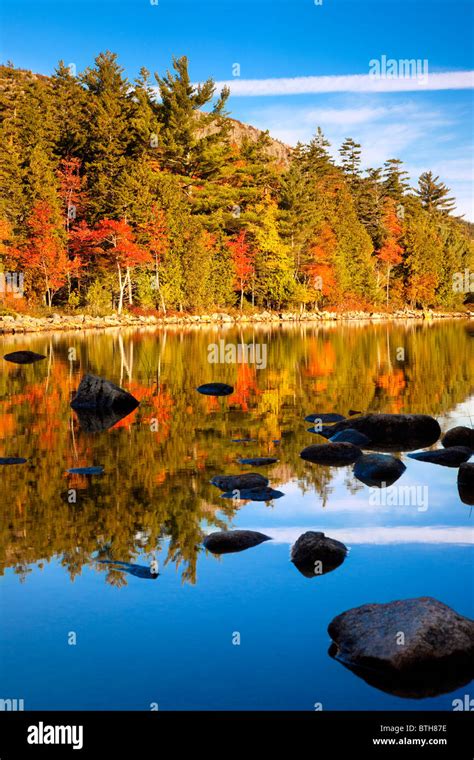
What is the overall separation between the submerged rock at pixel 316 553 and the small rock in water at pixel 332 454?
404 cm

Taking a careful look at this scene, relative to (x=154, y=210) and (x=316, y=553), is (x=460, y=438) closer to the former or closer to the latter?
(x=316, y=553)

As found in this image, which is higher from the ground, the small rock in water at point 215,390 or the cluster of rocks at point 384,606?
the small rock in water at point 215,390

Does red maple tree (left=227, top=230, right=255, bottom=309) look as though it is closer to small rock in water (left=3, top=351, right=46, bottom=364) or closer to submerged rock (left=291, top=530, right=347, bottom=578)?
small rock in water (left=3, top=351, right=46, bottom=364)

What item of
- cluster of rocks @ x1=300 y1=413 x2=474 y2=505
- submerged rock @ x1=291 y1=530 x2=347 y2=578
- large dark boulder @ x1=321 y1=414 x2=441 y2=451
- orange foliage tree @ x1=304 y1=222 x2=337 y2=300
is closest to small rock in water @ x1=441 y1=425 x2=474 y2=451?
cluster of rocks @ x1=300 y1=413 x2=474 y2=505

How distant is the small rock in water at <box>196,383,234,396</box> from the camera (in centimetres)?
1977

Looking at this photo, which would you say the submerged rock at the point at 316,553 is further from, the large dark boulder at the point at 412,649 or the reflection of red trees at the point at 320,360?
the reflection of red trees at the point at 320,360

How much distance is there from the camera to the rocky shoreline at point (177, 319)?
154 ft

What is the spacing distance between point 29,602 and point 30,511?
258 cm

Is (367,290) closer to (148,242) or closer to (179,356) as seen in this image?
(148,242)

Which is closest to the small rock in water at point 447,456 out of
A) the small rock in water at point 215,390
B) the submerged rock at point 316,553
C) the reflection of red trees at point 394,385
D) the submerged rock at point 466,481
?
the submerged rock at point 466,481

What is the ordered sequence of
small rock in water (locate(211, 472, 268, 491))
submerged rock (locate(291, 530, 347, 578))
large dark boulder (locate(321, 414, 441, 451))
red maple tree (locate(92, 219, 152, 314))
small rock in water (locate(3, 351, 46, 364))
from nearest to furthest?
submerged rock (locate(291, 530, 347, 578)), small rock in water (locate(211, 472, 268, 491)), large dark boulder (locate(321, 414, 441, 451)), small rock in water (locate(3, 351, 46, 364)), red maple tree (locate(92, 219, 152, 314))

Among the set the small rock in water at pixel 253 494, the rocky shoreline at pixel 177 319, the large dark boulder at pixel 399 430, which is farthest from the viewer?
the rocky shoreline at pixel 177 319

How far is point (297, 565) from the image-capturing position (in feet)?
24.3

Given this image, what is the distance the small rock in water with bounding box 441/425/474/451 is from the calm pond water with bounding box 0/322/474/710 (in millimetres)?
1403
